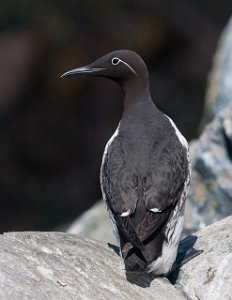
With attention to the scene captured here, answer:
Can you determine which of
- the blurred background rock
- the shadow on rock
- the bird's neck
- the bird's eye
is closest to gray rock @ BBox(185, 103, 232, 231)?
the bird's neck

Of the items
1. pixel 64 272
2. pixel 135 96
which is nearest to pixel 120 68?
pixel 135 96

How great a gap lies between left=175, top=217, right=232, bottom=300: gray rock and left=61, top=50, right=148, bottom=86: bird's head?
72.1 inches

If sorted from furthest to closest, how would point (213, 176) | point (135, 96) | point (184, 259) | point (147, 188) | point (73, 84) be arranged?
1. point (73, 84)
2. point (213, 176)
3. point (135, 96)
4. point (184, 259)
5. point (147, 188)

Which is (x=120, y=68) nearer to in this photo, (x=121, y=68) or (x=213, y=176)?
(x=121, y=68)

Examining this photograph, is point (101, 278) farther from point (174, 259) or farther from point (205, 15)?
point (205, 15)

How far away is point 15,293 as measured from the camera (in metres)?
8.47

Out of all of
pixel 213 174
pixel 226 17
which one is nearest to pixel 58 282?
pixel 213 174

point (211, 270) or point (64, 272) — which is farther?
point (211, 270)

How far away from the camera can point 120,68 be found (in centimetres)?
1128

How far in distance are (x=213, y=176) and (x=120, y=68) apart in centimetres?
199

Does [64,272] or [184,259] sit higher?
[64,272]

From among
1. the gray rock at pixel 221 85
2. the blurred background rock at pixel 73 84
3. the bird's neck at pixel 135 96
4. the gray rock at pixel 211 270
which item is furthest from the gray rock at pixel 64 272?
the blurred background rock at pixel 73 84

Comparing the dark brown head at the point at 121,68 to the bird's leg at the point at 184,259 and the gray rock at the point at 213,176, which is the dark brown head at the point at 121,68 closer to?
the gray rock at the point at 213,176

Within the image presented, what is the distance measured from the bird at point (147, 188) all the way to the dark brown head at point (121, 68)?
1.58ft
